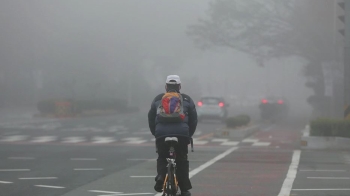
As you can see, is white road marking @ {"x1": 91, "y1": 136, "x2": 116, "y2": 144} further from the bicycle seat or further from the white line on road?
the bicycle seat

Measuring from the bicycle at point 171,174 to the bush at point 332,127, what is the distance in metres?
12.8

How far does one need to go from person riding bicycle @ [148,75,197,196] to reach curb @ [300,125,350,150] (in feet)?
40.4

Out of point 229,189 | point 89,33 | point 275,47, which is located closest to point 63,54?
point 89,33

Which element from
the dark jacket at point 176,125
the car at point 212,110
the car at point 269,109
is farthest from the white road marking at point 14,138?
the car at point 269,109

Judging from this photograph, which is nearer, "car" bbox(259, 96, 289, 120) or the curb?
the curb

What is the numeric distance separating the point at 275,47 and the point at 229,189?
35.7 meters

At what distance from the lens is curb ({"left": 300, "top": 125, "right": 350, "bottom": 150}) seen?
2040 cm

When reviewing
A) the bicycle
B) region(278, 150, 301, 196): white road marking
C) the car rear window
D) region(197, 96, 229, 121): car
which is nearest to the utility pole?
region(278, 150, 301, 196): white road marking

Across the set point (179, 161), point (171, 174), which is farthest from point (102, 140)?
point (171, 174)

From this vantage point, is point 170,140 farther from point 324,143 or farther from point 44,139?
point 44,139

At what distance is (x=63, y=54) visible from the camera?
52.5m

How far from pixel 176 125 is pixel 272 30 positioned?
3841cm

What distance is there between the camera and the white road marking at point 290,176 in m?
11.3

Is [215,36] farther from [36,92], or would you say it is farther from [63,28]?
[36,92]
